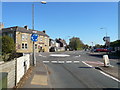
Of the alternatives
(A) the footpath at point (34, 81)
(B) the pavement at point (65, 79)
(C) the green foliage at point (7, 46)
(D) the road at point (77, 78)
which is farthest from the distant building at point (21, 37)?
(A) the footpath at point (34, 81)

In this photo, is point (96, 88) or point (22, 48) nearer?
point (96, 88)

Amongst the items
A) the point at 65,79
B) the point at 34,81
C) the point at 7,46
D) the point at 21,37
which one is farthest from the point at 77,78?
the point at 21,37

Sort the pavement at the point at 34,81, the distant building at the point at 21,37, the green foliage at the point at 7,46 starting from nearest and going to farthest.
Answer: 1. the pavement at the point at 34,81
2. the green foliage at the point at 7,46
3. the distant building at the point at 21,37

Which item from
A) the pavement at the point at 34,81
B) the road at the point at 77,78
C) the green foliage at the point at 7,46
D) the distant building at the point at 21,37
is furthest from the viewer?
the distant building at the point at 21,37

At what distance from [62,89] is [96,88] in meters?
1.61

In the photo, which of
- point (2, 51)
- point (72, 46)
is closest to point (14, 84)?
point (2, 51)

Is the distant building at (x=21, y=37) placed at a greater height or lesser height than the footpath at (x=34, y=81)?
greater

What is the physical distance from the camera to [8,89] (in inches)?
244

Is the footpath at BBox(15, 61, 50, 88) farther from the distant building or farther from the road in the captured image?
the distant building

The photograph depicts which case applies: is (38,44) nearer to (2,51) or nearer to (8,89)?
(2,51)

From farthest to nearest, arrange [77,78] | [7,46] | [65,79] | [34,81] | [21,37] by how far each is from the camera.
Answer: [21,37] → [7,46] → [77,78] → [65,79] → [34,81]

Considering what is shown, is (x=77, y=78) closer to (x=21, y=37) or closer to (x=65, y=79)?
(x=65, y=79)

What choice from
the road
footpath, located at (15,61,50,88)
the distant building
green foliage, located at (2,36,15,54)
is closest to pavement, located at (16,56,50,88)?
footpath, located at (15,61,50,88)

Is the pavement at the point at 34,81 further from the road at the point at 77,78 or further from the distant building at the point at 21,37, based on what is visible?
the distant building at the point at 21,37
